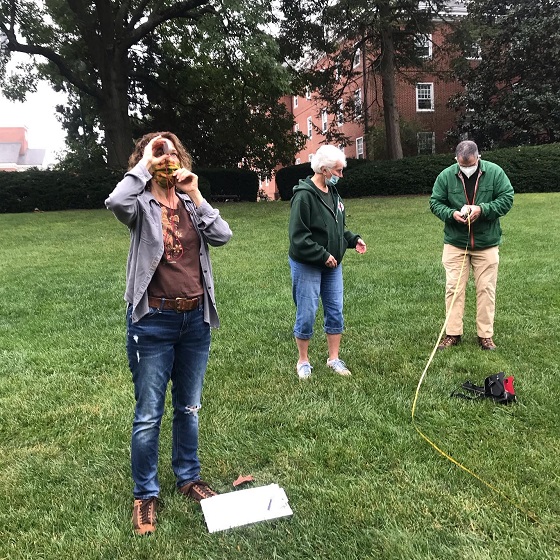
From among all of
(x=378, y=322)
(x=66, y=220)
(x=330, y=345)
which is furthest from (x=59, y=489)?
(x=66, y=220)

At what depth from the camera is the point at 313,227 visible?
4207mm

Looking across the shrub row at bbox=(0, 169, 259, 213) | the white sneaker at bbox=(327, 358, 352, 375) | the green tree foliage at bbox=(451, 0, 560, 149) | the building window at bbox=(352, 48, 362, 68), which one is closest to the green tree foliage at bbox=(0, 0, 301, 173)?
the shrub row at bbox=(0, 169, 259, 213)

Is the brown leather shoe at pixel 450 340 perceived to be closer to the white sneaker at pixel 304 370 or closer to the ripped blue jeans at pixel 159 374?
the white sneaker at pixel 304 370

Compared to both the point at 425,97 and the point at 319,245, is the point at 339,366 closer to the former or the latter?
the point at 319,245

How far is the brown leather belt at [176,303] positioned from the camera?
245 cm

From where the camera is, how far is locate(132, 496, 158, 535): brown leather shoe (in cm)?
253

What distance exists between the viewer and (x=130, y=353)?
2475 mm

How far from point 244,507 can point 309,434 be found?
888 millimetres

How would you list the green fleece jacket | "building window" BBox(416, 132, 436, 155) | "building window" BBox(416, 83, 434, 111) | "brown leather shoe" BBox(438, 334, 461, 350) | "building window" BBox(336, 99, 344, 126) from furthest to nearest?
"building window" BBox(416, 83, 434, 111) < "building window" BBox(416, 132, 436, 155) < "building window" BBox(336, 99, 344, 126) < "brown leather shoe" BBox(438, 334, 461, 350) < the green fleece jacket

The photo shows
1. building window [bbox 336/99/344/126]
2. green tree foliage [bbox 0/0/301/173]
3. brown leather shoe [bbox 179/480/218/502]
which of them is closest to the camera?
brown leather shoe [bbox 179/480/218/502]

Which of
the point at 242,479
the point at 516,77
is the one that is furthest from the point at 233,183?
the point at 242,479

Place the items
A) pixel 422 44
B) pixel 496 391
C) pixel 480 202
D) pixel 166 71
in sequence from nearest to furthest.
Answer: pixel 496 391
pixel 480 202
pixel 422 44
pixel 166 71

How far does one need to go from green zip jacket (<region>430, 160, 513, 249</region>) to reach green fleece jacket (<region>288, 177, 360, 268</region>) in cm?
133

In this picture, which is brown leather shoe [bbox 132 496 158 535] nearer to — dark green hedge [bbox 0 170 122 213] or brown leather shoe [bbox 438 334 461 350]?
brown leather shoe [bbox 438 334 461 350]
